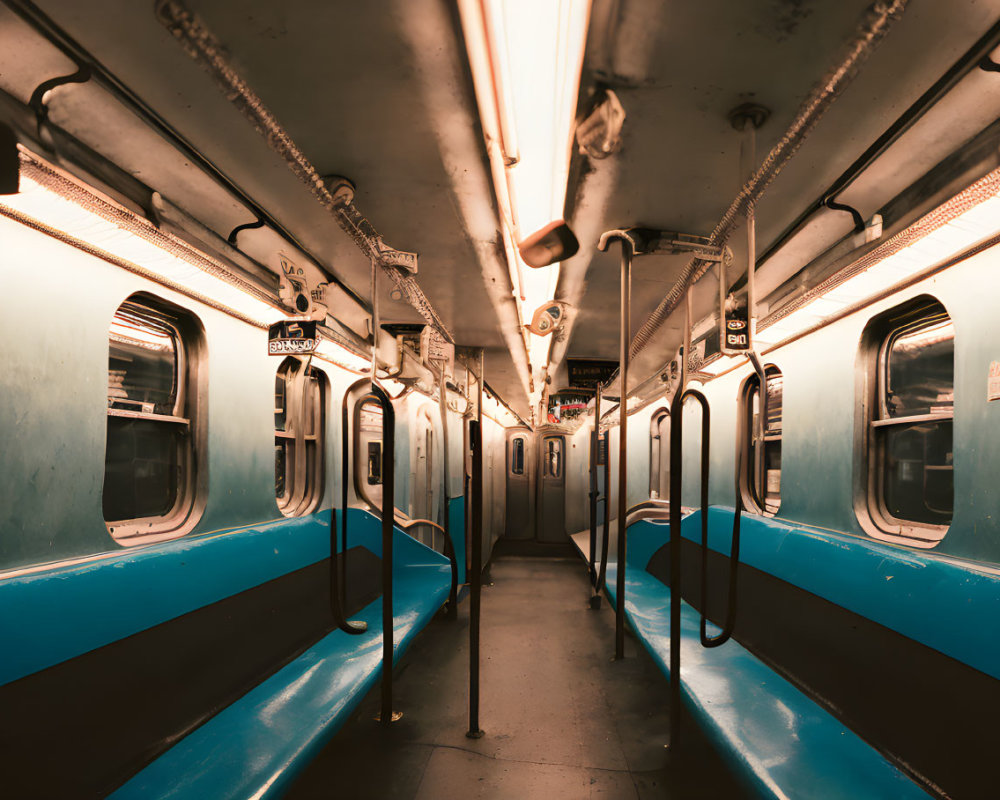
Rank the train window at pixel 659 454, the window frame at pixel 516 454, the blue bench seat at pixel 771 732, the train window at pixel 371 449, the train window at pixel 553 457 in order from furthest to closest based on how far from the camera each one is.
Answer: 1. the window frame at pixel 516 454
2. the train window at pixel 553 457
3. the train window at pixel 659 454
4. the train window at pixel 371 449
5. the blue bench seat at pixel 771 732

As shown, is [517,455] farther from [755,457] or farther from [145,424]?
[145,424]

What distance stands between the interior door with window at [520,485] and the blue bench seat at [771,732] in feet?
23.0

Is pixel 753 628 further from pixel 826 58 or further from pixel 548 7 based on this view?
pixel 548 7

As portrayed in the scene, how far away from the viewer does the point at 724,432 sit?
4434 mm

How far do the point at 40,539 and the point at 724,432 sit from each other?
432 cm

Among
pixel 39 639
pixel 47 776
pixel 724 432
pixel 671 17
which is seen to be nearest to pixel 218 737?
pixel 47 776

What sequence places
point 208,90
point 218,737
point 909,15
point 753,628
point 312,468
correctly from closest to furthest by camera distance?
1. point 909,15
2. point 208,90
3. point 218,737
4. point 753,628
5. point 312,468

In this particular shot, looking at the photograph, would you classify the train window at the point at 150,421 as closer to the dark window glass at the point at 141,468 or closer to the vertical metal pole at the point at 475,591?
the dark window glass at the point at 141,468

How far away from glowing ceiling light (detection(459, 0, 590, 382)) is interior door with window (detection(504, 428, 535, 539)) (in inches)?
337

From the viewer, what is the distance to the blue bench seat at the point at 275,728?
5.57ft

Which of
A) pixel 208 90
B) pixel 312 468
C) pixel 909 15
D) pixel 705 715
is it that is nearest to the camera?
pixel 909 15

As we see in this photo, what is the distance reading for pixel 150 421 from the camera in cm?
247

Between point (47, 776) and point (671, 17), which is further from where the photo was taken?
point (47, 776)

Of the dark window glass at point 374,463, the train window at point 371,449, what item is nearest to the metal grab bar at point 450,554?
the train window at point 371,449
